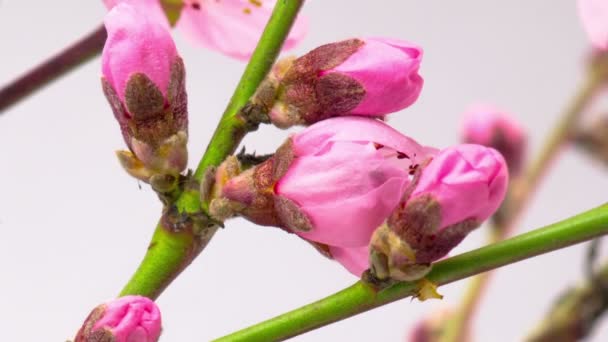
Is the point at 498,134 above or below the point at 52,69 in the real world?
below

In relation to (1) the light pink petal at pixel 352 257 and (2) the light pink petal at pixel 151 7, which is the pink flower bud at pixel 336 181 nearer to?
(1) the light pink petal at pixel 352 257

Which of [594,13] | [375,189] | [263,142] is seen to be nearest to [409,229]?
[375,189]

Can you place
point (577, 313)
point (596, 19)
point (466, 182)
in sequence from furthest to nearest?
point (577, 313) < point (596, 19) < point (466, 182)

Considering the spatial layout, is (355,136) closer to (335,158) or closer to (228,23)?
(335,158)

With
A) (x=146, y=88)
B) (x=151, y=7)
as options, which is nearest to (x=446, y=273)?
(x=146, y=88)

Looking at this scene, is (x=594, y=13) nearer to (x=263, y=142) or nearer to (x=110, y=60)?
(x=110, y=60)

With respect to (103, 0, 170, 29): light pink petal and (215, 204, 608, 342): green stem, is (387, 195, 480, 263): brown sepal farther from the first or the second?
(103, 0, 170, 29): light pink petal

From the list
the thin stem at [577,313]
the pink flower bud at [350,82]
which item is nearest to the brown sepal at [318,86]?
the pink flower bud at [350,82]
